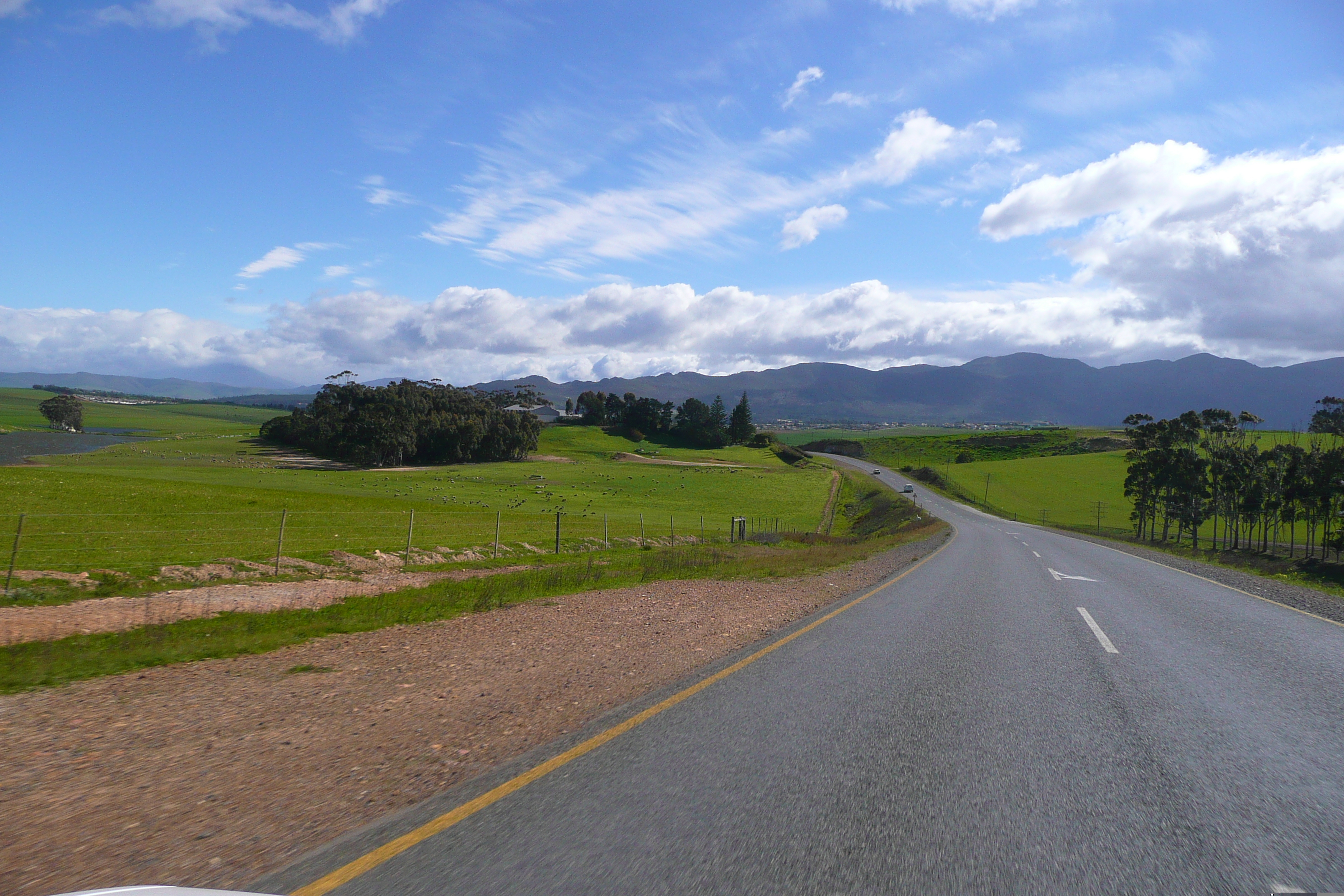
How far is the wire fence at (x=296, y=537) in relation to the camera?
16.1m

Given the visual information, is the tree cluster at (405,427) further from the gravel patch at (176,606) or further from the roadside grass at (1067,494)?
the gravel patch at (176,606)

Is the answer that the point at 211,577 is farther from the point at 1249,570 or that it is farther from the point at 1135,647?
the point at 1249,570

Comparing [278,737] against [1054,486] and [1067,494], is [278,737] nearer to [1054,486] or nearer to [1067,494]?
[1067,494]

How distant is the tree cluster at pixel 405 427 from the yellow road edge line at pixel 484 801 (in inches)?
3110

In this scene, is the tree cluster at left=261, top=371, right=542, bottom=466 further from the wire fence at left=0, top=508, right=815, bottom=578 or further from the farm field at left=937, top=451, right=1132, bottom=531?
the farm field at left=937, top=451, right=1132, bottom=531

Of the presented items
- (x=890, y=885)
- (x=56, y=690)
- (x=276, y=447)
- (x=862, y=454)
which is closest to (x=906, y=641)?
(x=890, y=885)

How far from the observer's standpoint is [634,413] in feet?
450

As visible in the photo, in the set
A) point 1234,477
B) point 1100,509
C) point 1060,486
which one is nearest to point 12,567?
point 1234,477


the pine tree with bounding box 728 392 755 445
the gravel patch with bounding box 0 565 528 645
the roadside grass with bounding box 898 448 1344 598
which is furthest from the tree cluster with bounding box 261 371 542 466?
the gravel patch with bounding box 0 565 528 645

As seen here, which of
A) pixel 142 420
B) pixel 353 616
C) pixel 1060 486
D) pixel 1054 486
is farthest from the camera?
pixel 142 420

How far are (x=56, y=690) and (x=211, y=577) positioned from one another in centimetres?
1003

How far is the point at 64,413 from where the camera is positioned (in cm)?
11825

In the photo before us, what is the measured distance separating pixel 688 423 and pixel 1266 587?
4722 inches

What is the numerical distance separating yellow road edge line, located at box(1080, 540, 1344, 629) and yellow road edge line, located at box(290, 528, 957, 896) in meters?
11.5
